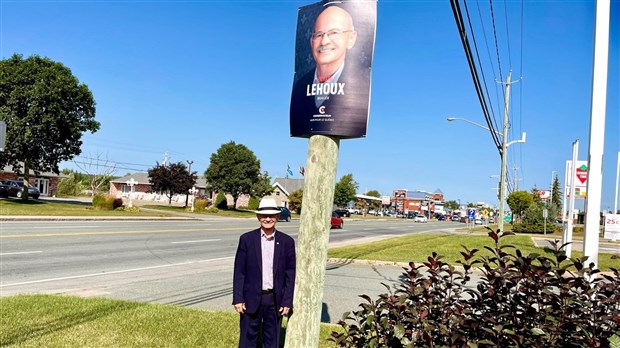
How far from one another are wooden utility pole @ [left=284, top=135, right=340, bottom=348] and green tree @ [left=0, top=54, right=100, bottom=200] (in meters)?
39.8

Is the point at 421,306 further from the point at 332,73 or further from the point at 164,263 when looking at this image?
the point at 164,263

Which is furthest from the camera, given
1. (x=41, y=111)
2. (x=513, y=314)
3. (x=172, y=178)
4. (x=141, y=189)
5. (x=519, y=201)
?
(x=141, y=189)

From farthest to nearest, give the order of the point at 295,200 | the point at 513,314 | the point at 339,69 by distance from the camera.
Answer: the point at 295,200 < the point at 339,69 < the point at 513,314

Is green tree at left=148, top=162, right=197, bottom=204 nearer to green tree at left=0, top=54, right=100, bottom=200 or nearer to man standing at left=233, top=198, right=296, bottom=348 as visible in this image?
green tree at left=0, top=54, right=100, bottom=200

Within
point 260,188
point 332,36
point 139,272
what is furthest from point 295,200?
point 332,36

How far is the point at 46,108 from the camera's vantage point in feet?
125

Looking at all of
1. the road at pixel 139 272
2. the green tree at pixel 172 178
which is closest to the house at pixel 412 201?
the green tree at pixel 172 178

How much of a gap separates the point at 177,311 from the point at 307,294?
3.82 meters

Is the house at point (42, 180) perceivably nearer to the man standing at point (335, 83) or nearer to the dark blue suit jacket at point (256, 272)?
the dark blue suit jacket at point (256, 272)

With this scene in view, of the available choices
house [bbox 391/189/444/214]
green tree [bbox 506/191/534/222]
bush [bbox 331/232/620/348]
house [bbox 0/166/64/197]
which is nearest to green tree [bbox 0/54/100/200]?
house [bbox 0/166/64/197]

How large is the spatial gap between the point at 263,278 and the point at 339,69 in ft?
6.49

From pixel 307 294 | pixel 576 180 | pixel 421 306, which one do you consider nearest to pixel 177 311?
pixel 307 294

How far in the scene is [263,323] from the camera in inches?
170

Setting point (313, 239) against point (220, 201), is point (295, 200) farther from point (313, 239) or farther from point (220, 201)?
point (313, 239)
